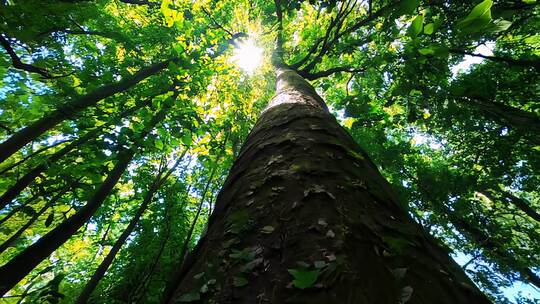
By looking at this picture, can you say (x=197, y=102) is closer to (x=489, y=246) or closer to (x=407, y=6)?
(x=407, y=6)

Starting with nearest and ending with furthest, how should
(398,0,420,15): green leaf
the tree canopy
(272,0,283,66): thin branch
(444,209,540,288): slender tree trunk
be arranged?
(398,0,420,15): green leaf
the tree canopy
(272,0,283,66): thin branch
(444,209,540,288): slender tree trunk

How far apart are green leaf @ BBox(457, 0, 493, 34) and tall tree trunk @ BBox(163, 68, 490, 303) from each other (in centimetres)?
62

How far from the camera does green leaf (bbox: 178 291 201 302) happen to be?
638 mm

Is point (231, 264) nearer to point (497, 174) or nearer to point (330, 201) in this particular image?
point (330, 201)

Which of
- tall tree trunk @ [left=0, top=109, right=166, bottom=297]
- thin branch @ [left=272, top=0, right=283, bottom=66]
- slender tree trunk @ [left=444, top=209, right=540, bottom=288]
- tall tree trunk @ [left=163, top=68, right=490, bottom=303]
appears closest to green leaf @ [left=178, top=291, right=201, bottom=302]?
tall tree trunk @ [left=163, top=68, right=490, bottom=303]

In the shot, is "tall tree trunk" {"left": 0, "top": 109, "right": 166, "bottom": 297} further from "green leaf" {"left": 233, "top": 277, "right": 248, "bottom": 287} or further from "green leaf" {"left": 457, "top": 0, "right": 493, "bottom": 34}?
"green leaf" {"left": 457, "top": 0, "right": 493, "bottom": 34}

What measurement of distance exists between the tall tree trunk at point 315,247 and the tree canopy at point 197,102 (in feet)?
2.12

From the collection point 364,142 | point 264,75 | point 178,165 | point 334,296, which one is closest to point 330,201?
point 334,296

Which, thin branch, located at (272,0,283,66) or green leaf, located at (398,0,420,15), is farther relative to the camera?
thin branch, located at (272,0,283,66)

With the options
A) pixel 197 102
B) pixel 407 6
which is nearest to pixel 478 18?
pixel 407 6

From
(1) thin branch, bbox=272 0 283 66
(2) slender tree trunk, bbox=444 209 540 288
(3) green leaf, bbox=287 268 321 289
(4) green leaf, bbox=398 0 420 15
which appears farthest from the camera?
(2) slender tree trunk, bbox=444 209 540 288

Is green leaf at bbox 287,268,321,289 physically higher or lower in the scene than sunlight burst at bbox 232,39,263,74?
lower

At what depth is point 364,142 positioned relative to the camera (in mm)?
6574

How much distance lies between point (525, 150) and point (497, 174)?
77cm
